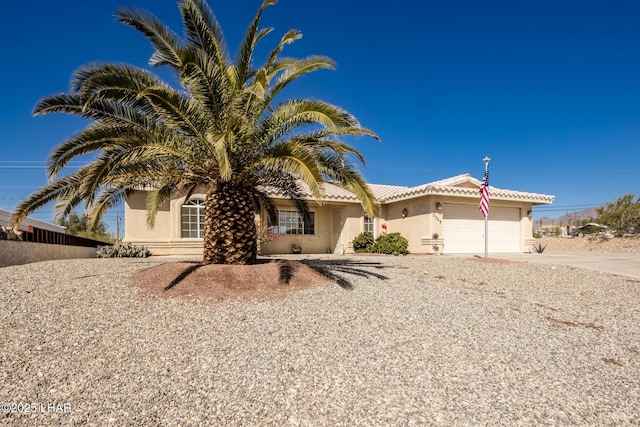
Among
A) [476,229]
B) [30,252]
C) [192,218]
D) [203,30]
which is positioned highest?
[203,30]

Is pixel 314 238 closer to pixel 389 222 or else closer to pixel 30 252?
pixel 389 222

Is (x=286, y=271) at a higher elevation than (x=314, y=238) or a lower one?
lower

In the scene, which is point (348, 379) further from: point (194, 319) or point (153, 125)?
point (153, 125)

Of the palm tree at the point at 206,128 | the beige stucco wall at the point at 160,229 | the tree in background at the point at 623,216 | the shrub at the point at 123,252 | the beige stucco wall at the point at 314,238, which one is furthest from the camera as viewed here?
the tree in background at the point at 623,216

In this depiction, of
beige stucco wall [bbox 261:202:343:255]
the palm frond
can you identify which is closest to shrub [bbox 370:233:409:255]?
beige stucco wall [bbox 261:202:343:255]

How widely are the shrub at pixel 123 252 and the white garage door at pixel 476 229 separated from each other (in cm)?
1371

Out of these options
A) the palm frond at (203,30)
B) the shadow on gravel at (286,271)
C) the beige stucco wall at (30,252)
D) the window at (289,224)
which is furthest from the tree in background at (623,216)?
the beige stucco wall at (30,252)

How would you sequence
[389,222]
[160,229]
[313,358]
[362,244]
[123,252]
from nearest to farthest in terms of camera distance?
1. [313,358]
2. [123,252]
3. [160,229]
4. [362,244]
5. [389,222]

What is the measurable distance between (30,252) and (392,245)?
14001mm

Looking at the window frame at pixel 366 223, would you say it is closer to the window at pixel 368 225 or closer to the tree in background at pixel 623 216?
the window at pixel 368 225

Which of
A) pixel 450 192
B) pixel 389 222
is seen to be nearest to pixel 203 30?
pixel 450 192

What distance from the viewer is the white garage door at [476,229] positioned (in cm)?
1848

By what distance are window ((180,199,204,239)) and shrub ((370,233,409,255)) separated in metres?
8.57

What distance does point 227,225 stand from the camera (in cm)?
816
